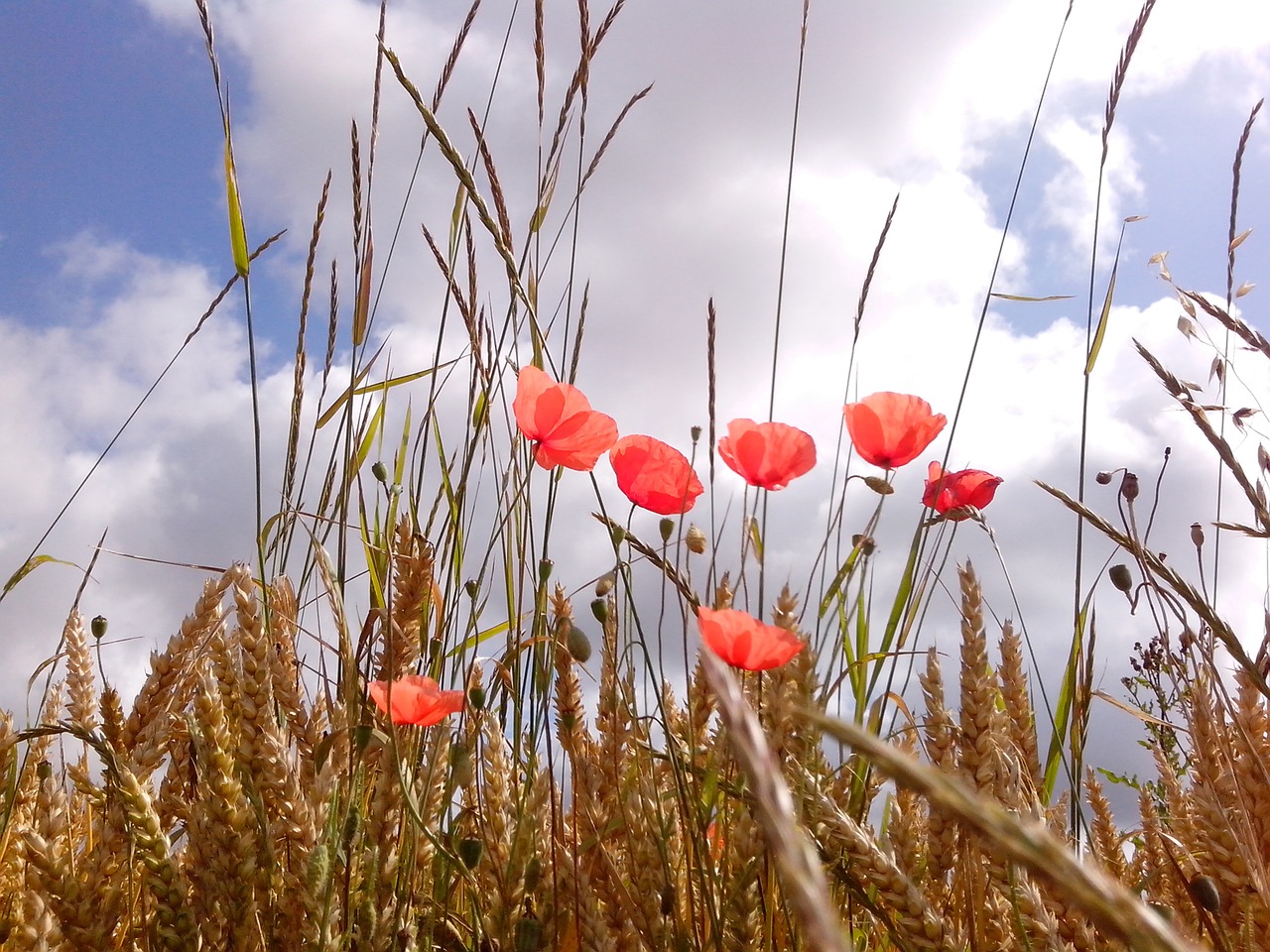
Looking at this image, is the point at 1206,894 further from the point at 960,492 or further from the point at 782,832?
the point at 782,832

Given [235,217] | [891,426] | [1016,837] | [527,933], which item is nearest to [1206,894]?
[527,933]

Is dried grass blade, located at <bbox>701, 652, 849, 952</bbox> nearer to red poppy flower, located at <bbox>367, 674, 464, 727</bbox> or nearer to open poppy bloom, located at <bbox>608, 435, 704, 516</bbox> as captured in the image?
red poppy flower, located at <bbox>367, 674, 464, 727</bbox>

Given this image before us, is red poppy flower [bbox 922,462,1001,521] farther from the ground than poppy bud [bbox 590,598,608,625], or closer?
farther from the ground

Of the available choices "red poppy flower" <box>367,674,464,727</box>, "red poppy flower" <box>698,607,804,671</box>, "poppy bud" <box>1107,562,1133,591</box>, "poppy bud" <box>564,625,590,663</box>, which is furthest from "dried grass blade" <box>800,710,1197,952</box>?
"poppy bud" <box>1107,562,1133,591</box>

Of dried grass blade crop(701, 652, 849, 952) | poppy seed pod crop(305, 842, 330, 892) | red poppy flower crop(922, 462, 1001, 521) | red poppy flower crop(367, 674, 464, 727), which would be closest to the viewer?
dried grass blade crop(701, 652, 849, 952)

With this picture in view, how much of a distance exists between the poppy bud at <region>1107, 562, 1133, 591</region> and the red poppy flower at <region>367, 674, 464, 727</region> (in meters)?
1.20

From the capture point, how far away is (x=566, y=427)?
155 cm

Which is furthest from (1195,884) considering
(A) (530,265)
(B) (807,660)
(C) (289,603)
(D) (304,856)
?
(A) (530,265)

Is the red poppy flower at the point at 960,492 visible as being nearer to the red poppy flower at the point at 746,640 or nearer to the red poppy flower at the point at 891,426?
the red poppy flower at the point at 891,426

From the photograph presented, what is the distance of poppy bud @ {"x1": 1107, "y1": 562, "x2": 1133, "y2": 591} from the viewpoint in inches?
69.1

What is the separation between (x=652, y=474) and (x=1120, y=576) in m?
0.89

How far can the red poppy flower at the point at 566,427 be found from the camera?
5.02ft

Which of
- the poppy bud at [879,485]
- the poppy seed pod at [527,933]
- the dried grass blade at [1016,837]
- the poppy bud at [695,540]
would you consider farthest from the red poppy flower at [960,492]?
the dried grass blade at [1016,837]

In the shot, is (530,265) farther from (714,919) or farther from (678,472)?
(714,919)
